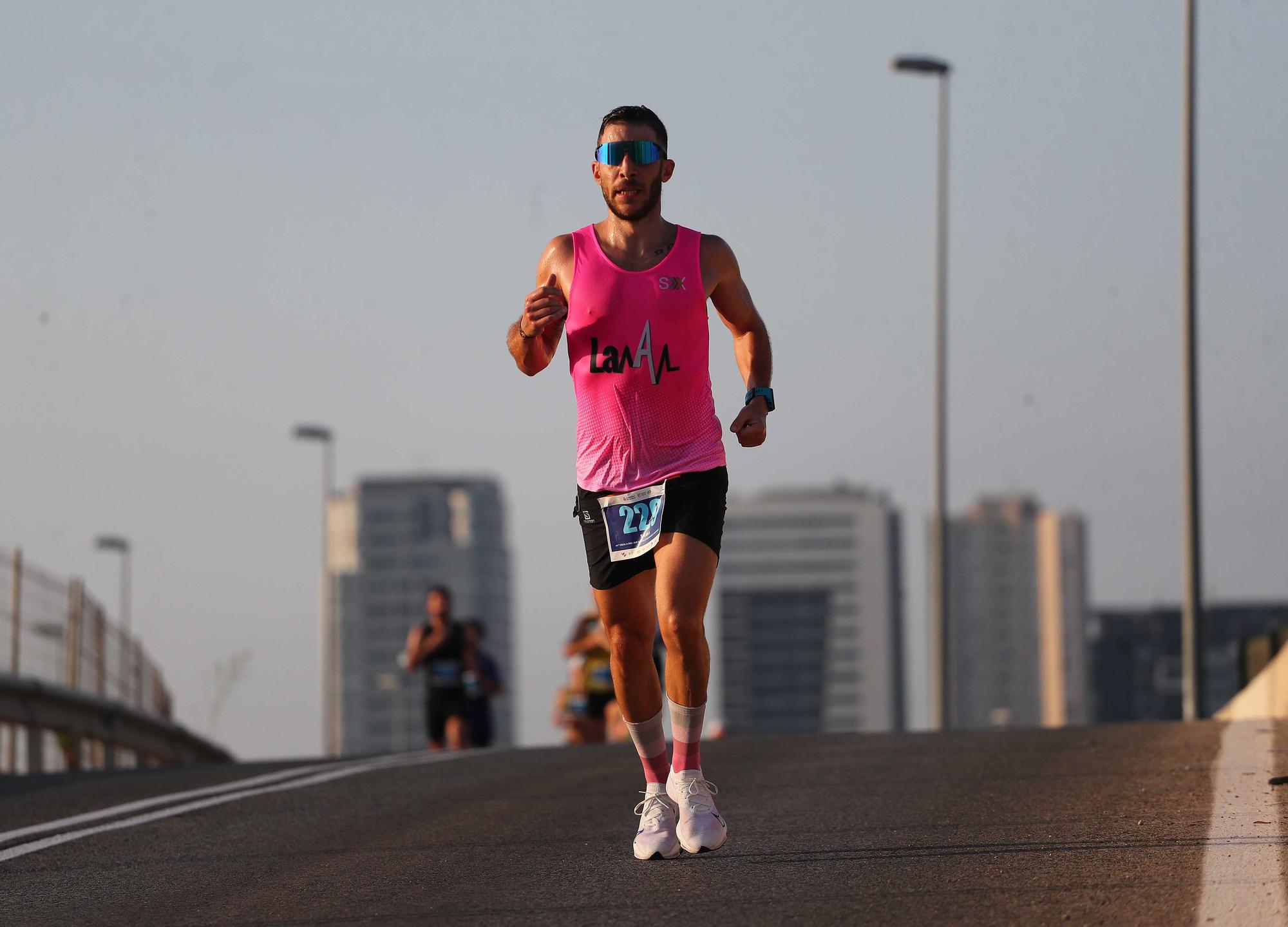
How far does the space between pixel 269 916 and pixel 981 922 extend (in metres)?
Result: 1.89

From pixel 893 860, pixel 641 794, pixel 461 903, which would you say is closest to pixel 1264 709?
pixel 641 794

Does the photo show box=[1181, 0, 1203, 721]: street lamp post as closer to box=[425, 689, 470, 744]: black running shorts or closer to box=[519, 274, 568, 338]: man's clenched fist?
box=[425, 689, 470, 744]: black running shorts

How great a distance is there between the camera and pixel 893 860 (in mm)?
6273

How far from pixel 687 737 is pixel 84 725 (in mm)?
13389

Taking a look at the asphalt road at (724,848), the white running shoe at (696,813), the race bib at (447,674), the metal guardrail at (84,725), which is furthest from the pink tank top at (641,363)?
the race bib at (447,674)

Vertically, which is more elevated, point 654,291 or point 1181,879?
point 654,291

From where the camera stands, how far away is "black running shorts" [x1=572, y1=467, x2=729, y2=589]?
647 cm

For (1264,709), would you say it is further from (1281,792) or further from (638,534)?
(638,534)

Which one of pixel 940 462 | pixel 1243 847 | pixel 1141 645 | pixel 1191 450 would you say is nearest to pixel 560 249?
pixel 1243 847

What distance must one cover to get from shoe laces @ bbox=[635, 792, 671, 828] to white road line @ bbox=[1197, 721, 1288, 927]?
A: 5.23 ft

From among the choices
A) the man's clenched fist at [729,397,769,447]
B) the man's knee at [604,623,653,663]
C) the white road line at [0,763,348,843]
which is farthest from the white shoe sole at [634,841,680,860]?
the white road line at [0,763,348,843]

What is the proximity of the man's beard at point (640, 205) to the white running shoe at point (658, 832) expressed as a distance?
5.82 feet

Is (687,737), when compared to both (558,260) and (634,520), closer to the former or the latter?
(634,520)

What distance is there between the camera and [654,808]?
21.5 feet
